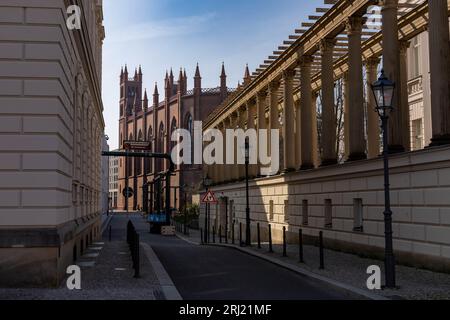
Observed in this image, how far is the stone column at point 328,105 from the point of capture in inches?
914

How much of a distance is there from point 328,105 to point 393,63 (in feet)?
19.5

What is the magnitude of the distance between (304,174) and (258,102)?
39.3 feet

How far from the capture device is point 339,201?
20.9 m

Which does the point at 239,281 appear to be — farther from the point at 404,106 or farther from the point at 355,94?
the point at 404,106

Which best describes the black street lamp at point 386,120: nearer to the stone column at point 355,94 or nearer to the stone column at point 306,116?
the stone column at point 355,94

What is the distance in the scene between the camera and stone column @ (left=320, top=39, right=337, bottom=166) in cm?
2322

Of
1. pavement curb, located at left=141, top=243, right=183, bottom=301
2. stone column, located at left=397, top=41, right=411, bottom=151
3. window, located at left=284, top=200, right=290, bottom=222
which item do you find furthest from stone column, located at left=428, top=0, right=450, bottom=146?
window, located at left=284, top=200, right=290, bottom=222

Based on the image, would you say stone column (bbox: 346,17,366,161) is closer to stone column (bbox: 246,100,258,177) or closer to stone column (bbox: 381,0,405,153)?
stone column (bbox: 381,0,405,153)

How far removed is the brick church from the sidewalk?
63.4 meters

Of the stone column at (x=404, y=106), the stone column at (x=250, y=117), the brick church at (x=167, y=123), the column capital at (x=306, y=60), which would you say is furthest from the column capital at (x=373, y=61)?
the brick church at (x=167, y=123)

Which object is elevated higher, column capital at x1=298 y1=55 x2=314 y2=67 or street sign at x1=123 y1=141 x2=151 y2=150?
column capital at x1=298 y1=55 x2=314 y2=67

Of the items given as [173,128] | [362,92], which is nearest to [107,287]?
[362,92]
